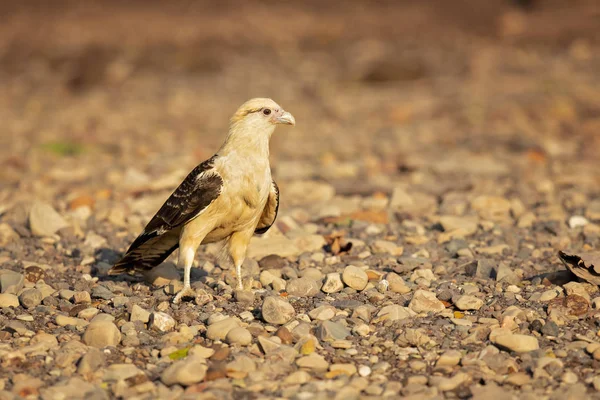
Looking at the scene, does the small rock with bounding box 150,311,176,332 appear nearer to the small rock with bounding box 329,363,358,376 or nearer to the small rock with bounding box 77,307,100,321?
the small rock with bounding box 77,307,100,321

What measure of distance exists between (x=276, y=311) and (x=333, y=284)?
2.82 ft

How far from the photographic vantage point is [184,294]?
679 cm

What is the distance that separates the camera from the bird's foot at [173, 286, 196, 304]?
669 cm

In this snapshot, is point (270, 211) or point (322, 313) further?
point (270, 211)

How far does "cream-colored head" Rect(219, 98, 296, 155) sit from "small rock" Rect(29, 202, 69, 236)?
2.62 metres

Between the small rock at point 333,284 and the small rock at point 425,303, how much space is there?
69 centimetres

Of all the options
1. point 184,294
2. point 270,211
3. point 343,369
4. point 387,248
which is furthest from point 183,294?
point 387,248

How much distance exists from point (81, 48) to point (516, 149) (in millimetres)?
14916

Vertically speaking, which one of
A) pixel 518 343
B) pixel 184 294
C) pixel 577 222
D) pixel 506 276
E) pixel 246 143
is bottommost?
pixel 577 222

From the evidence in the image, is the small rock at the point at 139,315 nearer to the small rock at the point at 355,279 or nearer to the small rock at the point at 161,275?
the small rock at the point at 161,275

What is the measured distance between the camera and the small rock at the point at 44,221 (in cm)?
868

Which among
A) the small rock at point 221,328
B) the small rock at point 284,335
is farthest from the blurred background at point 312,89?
the small rock at point 284,335

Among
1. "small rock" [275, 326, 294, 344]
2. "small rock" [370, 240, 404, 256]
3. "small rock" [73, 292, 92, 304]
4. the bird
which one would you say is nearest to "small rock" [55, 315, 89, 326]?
"small rock" [73, 292, 92, 304]

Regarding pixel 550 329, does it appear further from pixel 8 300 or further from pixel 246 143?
pixel 8 300
